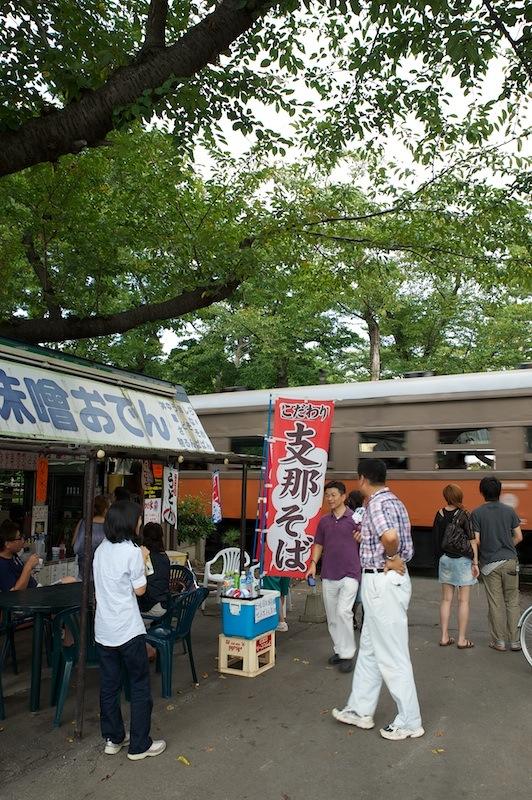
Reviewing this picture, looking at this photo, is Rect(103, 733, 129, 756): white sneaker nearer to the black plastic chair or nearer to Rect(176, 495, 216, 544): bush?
the black plastic chair

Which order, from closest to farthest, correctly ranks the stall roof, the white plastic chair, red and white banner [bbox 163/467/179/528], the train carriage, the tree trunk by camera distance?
the stall roof
red and white banner [bbox 163/467/179/528]
the white plastic chair
the train carriage
the tree trunk

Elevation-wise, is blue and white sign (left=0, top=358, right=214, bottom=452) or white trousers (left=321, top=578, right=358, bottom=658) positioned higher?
blue and white sign (left=0, top=358, right=214, bottom=452)

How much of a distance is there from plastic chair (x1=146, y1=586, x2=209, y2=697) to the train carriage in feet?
20.3

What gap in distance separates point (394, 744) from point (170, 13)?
27.0 feet

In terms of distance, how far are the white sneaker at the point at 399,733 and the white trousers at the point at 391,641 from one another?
0.09 feet

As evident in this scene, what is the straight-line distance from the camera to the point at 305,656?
6.55 metres

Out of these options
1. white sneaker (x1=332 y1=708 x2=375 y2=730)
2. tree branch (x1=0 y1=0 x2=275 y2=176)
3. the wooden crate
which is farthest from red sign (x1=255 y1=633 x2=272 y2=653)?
A: tree branch (x1=0 y1=0 x2=275 y2=176)

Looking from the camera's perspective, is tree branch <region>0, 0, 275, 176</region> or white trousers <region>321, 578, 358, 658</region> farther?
white trousers <region>321, 578, 358, 658</region>

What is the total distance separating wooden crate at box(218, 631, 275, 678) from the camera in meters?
5.88

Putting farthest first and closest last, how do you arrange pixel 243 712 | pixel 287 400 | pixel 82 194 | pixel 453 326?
pixel 453 326, pixel 82 194, pixel 287 400, pixel 243 712

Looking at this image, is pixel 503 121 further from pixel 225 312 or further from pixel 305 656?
pixel 225 312

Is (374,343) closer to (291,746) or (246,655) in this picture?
(246,655)

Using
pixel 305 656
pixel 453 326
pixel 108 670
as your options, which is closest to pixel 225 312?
pixel 453 326

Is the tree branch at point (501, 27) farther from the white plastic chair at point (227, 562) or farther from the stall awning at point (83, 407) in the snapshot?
the white plastic chair at point (227, 562)
